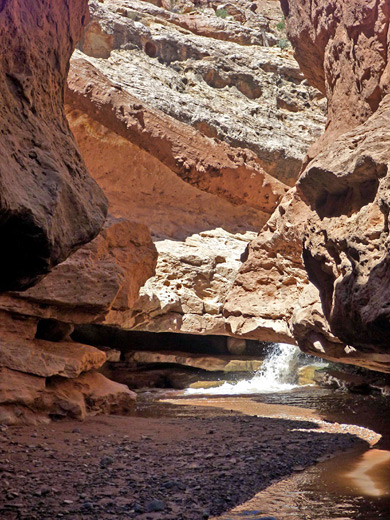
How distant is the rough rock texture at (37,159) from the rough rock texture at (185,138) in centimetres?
833

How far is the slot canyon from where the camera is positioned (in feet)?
11.5

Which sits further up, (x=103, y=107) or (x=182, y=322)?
(x=103, y=107)

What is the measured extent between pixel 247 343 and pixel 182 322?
2.79 m

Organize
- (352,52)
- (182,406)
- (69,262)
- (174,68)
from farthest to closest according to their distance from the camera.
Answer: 1. (174,68)
2. (182,406)
3. (69,262)
4. (352,52)

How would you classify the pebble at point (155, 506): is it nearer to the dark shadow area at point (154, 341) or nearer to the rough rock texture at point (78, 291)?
the rough rock texture at point (78, 291)

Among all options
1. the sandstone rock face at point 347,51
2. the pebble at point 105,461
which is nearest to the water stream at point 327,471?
the pebble at point 105,461

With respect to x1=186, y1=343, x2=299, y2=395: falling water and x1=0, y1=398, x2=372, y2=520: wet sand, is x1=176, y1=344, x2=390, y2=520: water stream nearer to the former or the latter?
x1=0, y1=398, x2=372, y2=520: wet sand

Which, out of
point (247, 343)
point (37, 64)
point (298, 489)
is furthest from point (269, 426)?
point (247, 343)

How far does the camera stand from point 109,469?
4945 millimetres

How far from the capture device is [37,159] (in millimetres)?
2957

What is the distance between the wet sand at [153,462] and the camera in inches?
159

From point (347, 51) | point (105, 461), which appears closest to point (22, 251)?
point (105, 461)

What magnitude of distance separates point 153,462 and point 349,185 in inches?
145

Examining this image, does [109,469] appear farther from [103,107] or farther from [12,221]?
[103,107]
